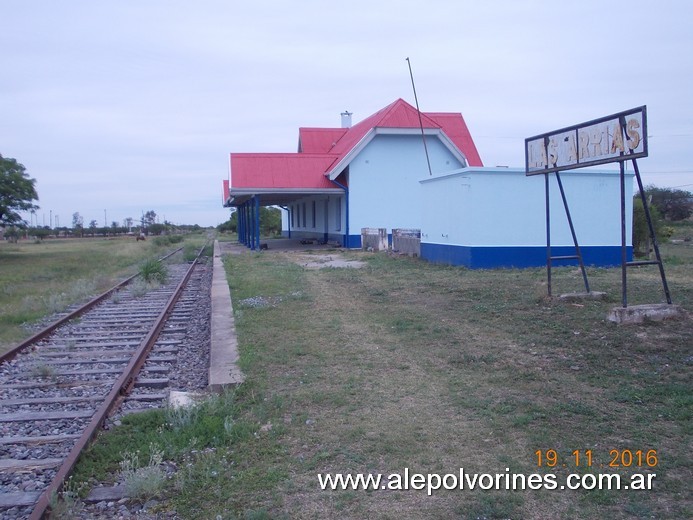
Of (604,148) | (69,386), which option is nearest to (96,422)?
(69,386)

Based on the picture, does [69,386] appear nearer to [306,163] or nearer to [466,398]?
[466,398]

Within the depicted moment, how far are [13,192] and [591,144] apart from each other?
35832mm

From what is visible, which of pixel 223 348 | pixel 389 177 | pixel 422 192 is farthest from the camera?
pixel 389 177

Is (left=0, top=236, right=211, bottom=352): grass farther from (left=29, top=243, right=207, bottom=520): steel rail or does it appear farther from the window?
the window

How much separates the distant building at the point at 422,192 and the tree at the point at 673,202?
27.4 m

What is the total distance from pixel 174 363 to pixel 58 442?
10.8ft

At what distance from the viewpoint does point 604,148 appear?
1005 centimetres

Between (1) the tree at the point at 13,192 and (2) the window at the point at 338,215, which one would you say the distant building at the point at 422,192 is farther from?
(1) the tree at the point at 13,192

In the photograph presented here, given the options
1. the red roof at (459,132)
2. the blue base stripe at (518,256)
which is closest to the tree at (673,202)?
the red roof at (459,132)

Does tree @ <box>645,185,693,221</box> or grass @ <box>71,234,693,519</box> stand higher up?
tree @ <box>645,185,693,221</box>

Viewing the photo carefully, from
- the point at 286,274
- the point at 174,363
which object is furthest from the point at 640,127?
the point at 286,274

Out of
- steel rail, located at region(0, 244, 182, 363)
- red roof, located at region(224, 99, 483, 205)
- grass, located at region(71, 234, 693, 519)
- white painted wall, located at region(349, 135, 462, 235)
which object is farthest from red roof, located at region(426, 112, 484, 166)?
grass, located at region(71, 234, 693, 519)

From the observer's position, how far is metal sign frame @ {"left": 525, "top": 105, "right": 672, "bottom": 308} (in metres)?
9.33

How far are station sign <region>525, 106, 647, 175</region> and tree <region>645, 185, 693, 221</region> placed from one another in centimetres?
4733
